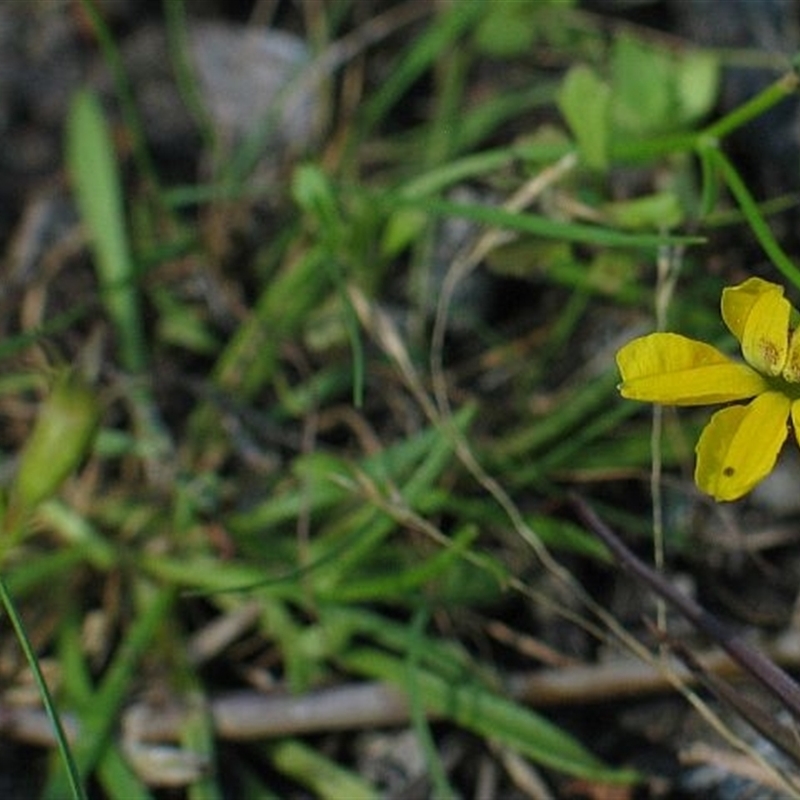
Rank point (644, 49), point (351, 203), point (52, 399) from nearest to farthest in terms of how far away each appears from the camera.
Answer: point (52, 399) < point (644, 49) < point (351, 203)

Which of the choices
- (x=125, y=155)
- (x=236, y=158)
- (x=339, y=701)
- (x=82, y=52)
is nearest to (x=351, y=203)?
(x=236, y=158)

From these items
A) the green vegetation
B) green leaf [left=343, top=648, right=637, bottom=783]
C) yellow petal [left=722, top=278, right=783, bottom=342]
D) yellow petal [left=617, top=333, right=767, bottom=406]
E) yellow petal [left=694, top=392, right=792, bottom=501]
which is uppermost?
yellow petal [left=722, top=278, right=783, bottom=342]

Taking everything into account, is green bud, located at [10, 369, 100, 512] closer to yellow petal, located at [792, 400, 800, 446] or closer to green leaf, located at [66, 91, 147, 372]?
green leaf, located at [66, 91, 147, 372]

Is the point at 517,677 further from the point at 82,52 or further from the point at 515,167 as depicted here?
the point at 82,52

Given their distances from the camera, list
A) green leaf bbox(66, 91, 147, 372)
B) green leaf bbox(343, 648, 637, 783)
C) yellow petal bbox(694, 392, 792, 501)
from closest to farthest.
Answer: yellow petal bbox(694, 392, 792, 501)
green leaf bbox(343, 648, 637, 783)
green leaf bbox(66, 91, 147, 372)

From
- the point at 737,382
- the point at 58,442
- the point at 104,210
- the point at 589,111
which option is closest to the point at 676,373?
the point at 737,382

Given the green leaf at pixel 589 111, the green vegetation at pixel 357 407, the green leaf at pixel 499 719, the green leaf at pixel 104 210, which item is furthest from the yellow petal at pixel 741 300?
the green leaf at pixel 104 210

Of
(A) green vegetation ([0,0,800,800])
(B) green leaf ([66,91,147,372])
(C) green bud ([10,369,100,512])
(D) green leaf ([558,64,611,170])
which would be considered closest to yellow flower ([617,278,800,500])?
(A) green vegetation ([0,0,800,800])
